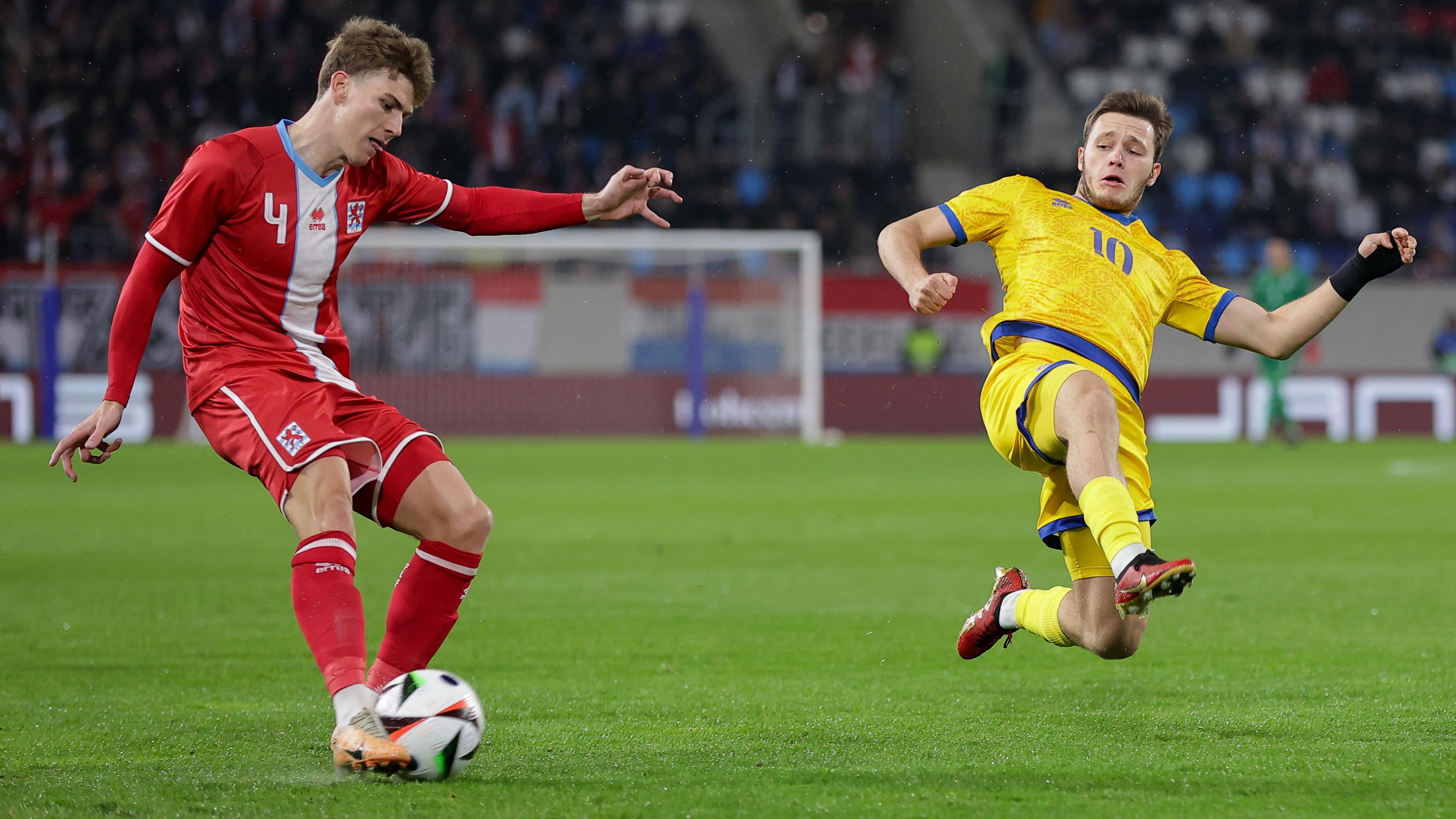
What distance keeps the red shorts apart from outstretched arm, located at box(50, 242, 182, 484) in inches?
9.3

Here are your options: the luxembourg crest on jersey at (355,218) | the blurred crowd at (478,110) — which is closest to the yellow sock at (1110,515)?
the luxembourg crest on jersey at (355,218)

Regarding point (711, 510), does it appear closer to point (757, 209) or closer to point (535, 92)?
point (757, 209)

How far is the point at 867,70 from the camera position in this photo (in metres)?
24.8

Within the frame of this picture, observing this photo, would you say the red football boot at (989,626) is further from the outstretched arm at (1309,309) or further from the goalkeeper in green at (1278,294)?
the goalkeeper in green at (1278,294)

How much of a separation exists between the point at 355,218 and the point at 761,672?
2.03 metres

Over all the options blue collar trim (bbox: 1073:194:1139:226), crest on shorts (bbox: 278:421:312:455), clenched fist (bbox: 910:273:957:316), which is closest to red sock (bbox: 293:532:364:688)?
crest on shorts (bbox: 278:421:312:455)

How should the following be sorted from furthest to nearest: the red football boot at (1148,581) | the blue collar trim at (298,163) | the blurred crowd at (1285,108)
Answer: the blurred crowd at (1285,108), the blue collar trim at (298,163), the red football boot at (1148,581)

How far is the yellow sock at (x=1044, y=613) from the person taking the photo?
464cm

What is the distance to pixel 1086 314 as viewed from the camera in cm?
439


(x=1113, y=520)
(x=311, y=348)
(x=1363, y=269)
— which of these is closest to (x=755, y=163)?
(x=1363, y=269)

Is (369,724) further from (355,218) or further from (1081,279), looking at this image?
(1081,279)

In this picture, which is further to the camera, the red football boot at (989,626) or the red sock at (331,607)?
the red football boot at (989,626)

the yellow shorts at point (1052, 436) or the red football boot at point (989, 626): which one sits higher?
the yellow shorts at point (1052, 436)

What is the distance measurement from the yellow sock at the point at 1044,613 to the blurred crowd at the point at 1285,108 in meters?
17.6
